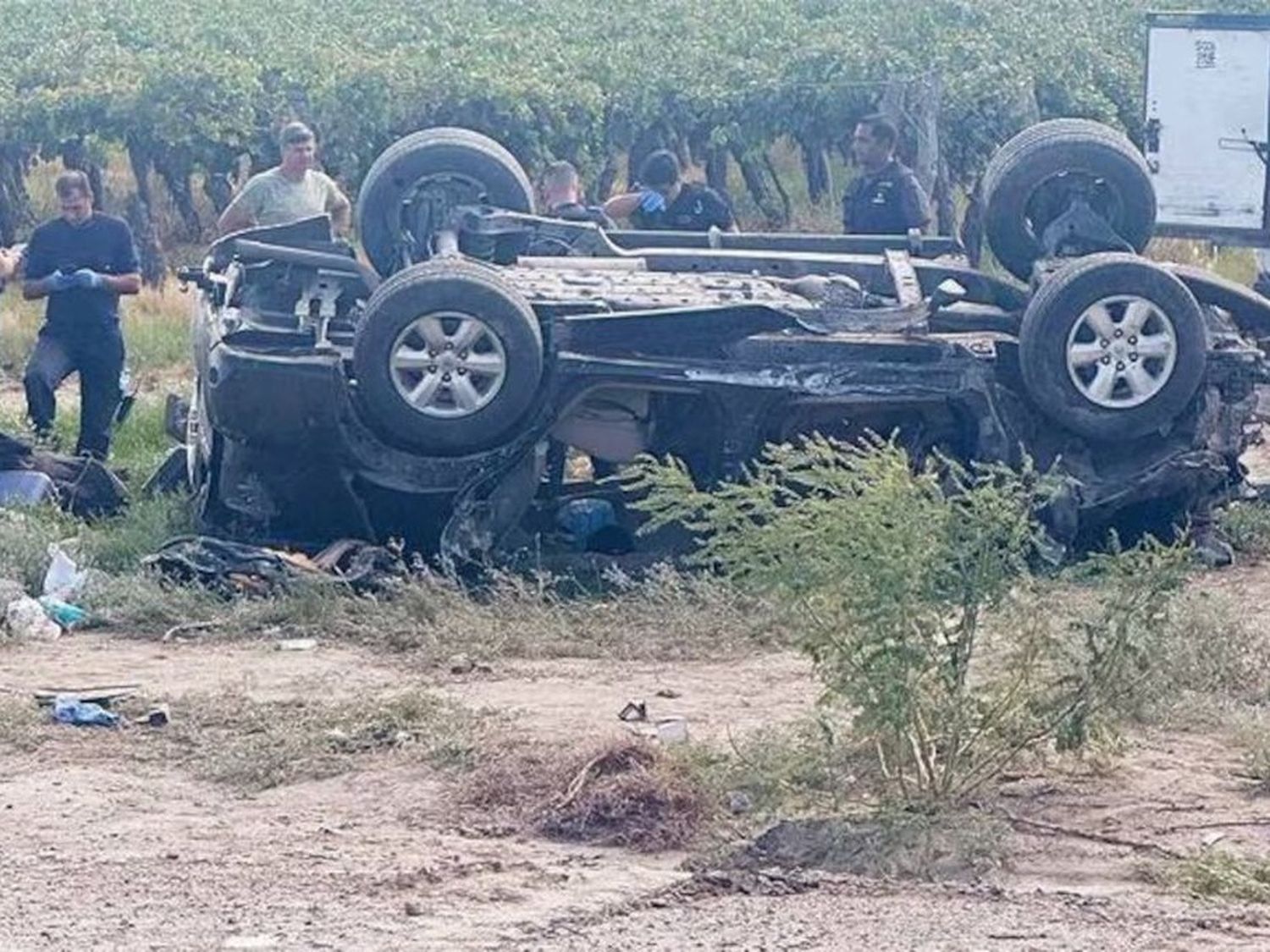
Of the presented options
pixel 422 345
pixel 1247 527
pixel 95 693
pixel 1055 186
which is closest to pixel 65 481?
pixel 422 345

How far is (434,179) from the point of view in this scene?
513 inches

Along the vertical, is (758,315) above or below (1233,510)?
above

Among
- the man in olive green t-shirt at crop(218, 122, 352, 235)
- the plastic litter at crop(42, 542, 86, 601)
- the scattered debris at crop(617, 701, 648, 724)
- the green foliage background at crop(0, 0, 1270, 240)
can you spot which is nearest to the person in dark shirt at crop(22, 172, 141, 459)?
the man in olive green t-shirt at crop(218, 122, 352, 235)

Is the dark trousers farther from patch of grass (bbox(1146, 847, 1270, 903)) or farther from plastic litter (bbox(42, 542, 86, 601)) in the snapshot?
patch of grass (bbox(1146, 847, 1270, 903))

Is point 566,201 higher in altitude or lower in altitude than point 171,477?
higher

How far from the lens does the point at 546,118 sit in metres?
25.6

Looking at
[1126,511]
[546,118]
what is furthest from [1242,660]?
[546,118]

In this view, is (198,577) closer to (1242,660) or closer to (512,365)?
(512,365)

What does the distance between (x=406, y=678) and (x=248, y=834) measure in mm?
2125

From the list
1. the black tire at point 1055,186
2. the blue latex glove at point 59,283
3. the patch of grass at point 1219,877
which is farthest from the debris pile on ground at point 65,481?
the patch of grass at point 1219,877

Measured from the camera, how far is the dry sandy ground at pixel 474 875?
639 cm

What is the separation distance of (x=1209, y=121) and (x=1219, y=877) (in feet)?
43.1

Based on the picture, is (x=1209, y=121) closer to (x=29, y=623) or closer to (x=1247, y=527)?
(x=1247, y=527)

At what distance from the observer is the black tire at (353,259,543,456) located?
10.6m
